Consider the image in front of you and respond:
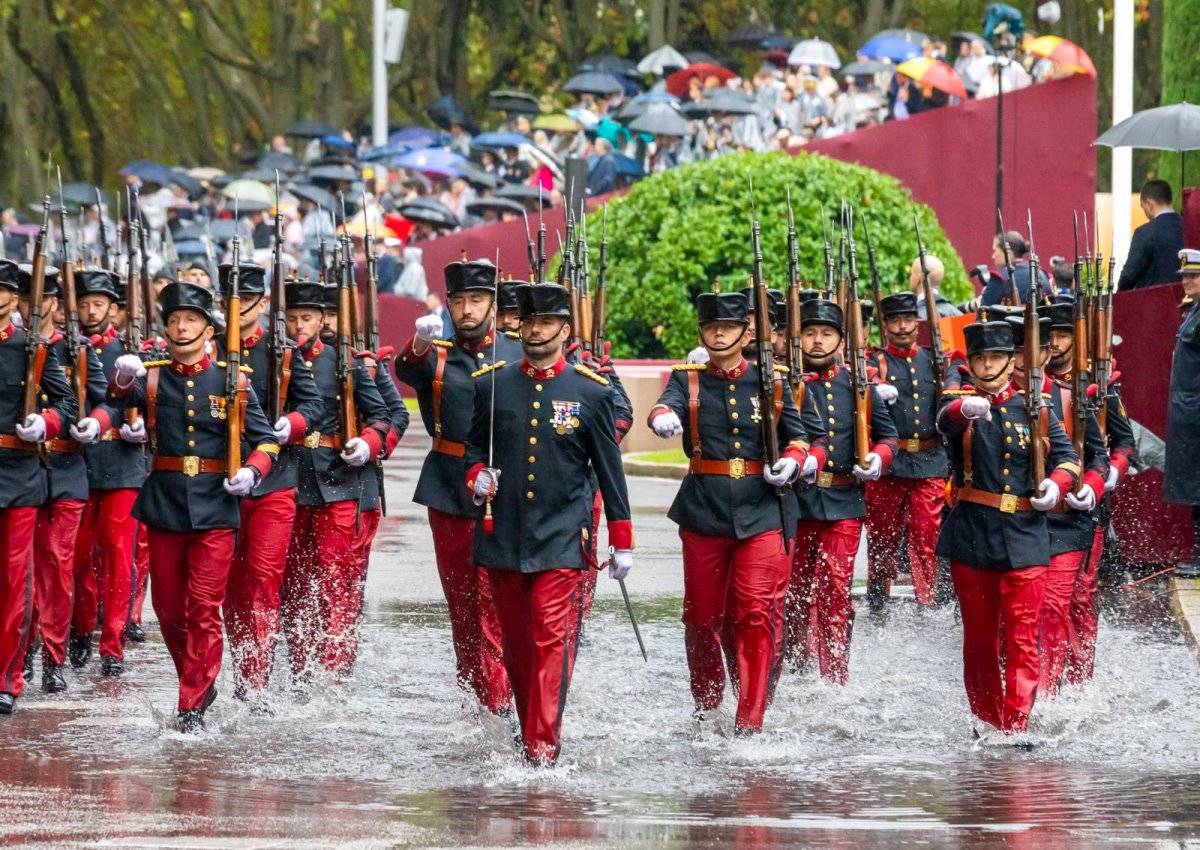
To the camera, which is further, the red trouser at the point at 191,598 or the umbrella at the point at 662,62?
the umbrella at the point at 662,62

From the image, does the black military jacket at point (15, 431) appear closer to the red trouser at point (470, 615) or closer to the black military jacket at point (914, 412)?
the red trouser at point (470, 615)

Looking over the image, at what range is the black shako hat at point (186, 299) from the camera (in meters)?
11.6

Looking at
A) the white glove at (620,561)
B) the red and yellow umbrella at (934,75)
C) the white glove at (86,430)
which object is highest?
the red and yellow umbrella at (934,75)

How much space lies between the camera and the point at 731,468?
1143cm

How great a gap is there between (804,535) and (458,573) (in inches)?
85.7

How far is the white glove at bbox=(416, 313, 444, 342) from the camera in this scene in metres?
11.8

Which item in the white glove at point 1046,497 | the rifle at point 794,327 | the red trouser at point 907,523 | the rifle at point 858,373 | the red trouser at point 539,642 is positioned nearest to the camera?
the red trouser at point 539,642

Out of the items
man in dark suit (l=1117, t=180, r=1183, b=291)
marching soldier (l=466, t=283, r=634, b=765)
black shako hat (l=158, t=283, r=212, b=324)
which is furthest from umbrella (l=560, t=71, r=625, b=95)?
marching soldier (l=466, t=283, r=634, b=765)

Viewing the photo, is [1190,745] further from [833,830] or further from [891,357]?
[891,357]

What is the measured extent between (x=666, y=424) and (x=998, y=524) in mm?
1525

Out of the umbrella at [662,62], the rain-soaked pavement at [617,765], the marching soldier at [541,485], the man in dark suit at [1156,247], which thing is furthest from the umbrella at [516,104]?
the marching soldier at [541,485]

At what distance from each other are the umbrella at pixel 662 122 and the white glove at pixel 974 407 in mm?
20394

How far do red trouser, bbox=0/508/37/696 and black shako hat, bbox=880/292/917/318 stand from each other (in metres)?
5.41

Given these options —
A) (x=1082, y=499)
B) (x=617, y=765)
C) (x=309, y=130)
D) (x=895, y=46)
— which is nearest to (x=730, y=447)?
(x=1082, y=499)
